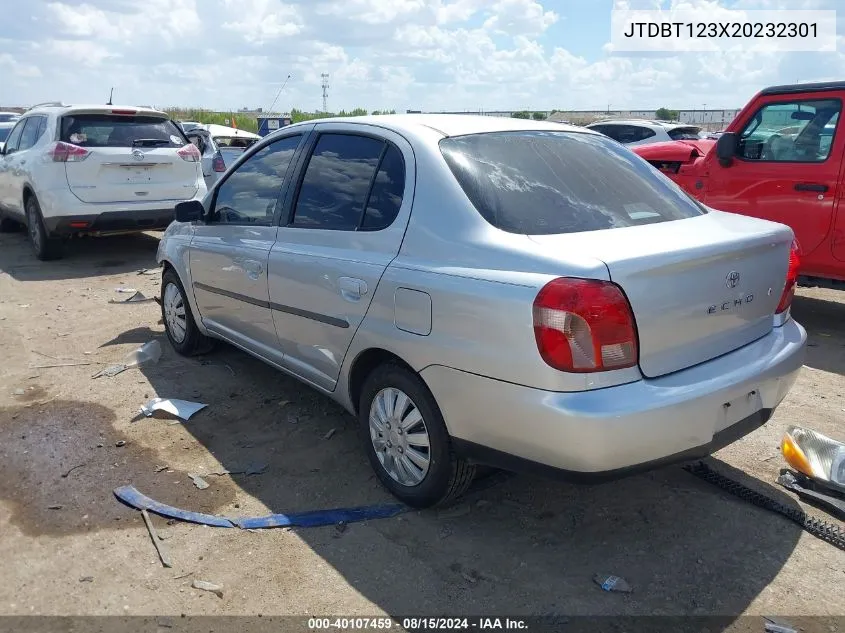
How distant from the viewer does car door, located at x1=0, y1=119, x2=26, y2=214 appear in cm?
1001

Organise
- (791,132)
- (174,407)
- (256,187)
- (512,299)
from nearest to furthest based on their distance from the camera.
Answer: (512,299) → (256,187) → (174,407) → (791,132)

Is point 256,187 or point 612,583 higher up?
point 256,187

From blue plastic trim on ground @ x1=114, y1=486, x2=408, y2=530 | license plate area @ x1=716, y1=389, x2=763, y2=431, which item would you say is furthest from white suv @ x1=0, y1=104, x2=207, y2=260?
license plate area @ x1=716, y1=389, x2=763, y2=431

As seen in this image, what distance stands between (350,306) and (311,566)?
3.95 feet

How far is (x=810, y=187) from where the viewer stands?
6031 millimetres

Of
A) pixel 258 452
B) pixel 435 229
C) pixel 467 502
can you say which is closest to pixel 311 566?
pixel 467 502

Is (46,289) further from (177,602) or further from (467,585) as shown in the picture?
(467,585)

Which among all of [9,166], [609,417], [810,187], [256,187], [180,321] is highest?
[9,166]

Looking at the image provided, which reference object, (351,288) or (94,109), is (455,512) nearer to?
(351,288)

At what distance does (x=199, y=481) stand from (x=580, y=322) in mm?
2277

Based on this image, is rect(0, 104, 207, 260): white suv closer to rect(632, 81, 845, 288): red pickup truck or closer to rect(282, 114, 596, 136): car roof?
rect(282, 114, 596, 136): car roof

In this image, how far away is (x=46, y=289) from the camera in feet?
26.5

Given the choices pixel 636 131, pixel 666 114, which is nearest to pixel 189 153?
pixel 636 131

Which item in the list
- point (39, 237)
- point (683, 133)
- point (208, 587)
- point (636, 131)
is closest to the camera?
point (208, 587)
